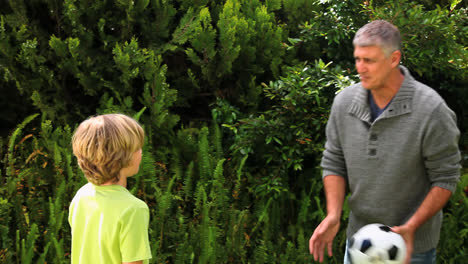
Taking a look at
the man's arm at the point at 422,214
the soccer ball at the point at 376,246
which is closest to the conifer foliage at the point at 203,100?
the soccer ball at the point at 376,246

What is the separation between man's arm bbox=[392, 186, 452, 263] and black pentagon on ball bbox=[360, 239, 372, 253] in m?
0.17

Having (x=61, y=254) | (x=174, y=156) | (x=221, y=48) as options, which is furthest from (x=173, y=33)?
(x=61, y=254)

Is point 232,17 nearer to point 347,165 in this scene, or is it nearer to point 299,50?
point 299,50

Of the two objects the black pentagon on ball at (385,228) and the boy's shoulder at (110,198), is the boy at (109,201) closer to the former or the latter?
the boy's shoulder at (110,198)

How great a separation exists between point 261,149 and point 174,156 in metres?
0.84

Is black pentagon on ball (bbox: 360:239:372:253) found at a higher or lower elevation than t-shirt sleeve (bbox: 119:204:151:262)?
lower

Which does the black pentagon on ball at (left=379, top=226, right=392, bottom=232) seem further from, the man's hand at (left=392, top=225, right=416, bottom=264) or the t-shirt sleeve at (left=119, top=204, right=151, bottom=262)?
the t-shirt sleeve at (left=119, top=204, right=151, bottom=262)

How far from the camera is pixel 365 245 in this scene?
8.94 ft

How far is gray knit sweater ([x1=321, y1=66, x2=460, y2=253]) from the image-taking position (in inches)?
101

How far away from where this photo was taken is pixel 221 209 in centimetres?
478

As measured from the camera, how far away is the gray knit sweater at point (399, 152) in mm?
2570

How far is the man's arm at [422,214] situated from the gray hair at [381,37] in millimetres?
700

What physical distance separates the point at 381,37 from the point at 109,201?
58.5 inches

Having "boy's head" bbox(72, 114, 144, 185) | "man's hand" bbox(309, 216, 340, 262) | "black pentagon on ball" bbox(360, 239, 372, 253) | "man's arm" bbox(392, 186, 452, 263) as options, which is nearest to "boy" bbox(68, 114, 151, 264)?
"boy's head" bbox(72, 114, 144, 185)
